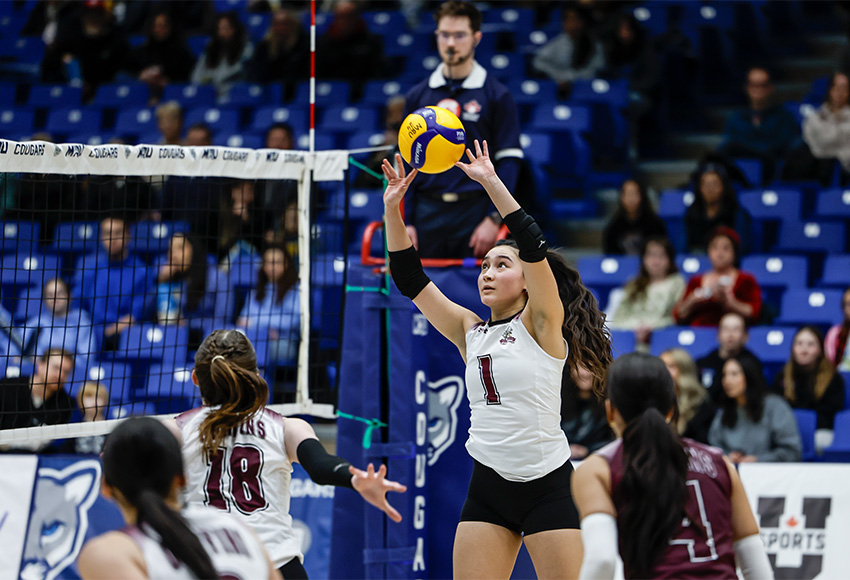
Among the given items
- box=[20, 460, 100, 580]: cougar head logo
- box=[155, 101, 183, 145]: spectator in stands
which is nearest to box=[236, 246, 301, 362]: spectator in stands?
box=[20, 460, 100, 580]: cougar head logo

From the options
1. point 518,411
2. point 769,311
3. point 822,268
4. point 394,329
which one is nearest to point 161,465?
point 518,411

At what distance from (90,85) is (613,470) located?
508 inches

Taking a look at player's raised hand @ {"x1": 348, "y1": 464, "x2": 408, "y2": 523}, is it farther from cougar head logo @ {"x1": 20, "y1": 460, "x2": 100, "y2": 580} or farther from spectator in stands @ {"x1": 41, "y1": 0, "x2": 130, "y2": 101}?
spectator in stands @ {"x1": 41, "y1": 0, "x2": 130, "y2": 101}

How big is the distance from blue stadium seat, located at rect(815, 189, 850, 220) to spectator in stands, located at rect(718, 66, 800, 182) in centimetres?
87

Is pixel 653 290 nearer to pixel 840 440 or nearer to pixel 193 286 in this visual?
pixel 840 440

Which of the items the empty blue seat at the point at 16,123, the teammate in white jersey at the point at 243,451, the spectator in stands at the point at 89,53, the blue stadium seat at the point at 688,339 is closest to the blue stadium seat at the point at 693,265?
the blue stadium seat at the point at 688,339

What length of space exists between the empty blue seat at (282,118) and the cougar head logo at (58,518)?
577 cm

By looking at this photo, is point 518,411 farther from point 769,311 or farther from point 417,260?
point 769,311

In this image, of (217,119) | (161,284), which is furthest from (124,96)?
(161,284)

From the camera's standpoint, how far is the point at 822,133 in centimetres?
1055

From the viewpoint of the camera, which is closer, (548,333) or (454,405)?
(548,333)

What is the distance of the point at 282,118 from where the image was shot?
1255cm

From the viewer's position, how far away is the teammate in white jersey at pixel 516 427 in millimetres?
4367

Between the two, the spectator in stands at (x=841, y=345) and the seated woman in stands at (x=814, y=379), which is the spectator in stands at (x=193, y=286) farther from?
the spectator in stands at (x=841, y=345)
